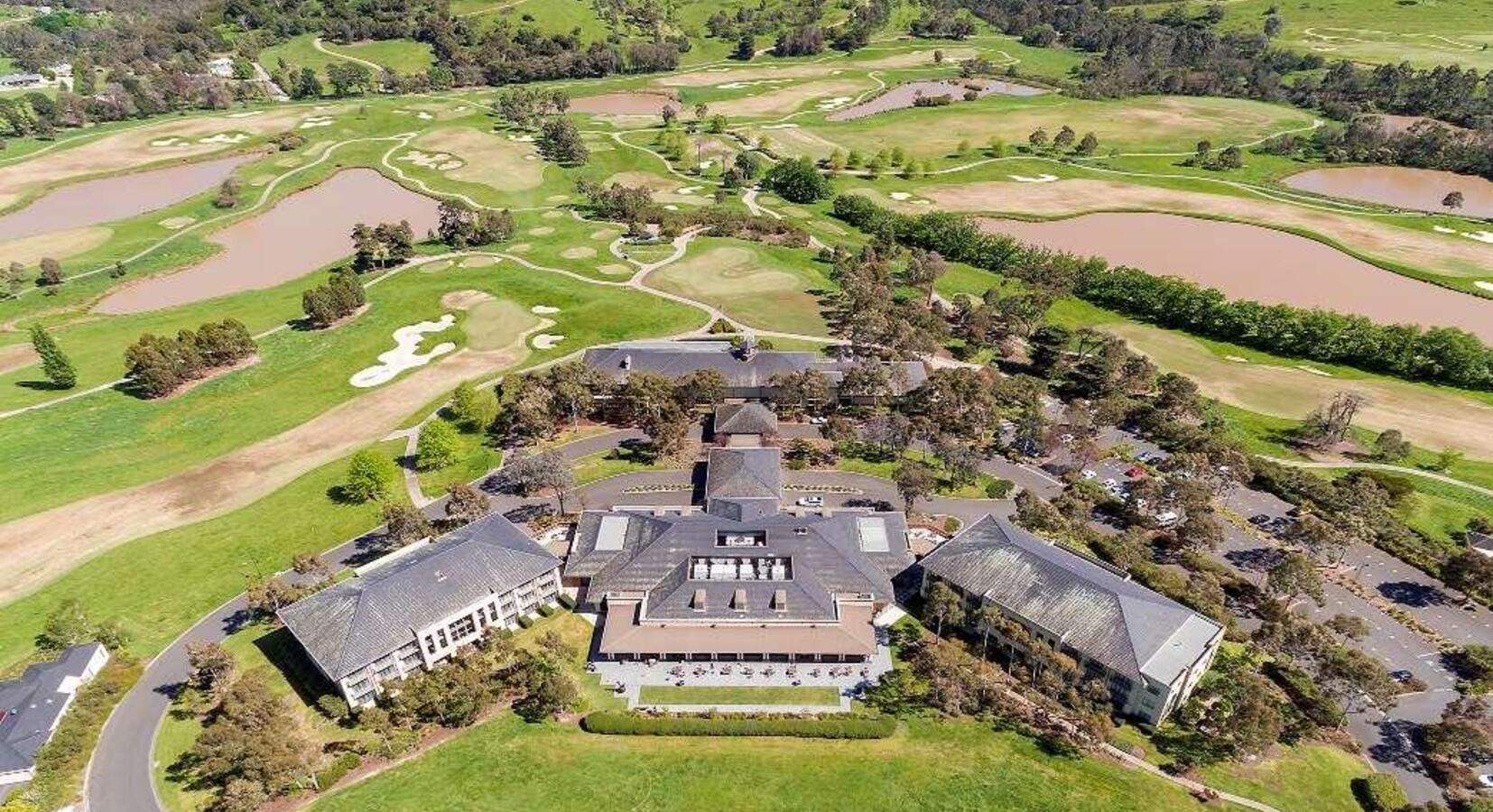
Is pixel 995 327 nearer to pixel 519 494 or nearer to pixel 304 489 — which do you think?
pixel 519 494

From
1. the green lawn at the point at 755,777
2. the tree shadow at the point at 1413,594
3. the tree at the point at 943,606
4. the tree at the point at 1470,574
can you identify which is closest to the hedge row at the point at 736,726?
the green lawn at the point at 755,777

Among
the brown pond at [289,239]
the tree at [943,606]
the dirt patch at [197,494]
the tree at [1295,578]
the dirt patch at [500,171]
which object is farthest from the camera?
→ the dirt patch at [500,171]

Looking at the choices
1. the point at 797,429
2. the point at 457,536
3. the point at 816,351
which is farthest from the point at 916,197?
the point at 457,536

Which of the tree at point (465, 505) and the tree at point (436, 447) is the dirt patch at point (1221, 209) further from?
the tree at point (465, 505)

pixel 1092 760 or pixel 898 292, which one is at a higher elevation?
pixel 898 292

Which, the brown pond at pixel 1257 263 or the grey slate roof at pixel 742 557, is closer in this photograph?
the grey slate roof at pixel 742 557

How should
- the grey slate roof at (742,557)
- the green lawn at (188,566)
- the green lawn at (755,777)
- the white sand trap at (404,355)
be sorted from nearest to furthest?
the green lawn at (755,777)
the grey slate roof at (742,557)
the green lawn at (188,566)
the white sand trap at (404,355)

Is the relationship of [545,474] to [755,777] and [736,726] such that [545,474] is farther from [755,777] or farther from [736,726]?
[755,777]

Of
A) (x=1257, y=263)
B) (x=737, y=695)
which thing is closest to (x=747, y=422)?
(x=737, y=695)
